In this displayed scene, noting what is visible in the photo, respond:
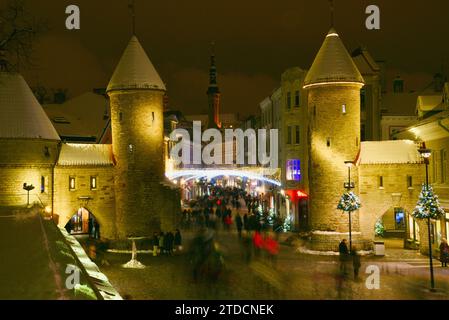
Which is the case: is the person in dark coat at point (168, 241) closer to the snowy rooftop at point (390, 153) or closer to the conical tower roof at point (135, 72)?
the conical tower roof at point (135, 72)

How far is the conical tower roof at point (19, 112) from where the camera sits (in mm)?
32062

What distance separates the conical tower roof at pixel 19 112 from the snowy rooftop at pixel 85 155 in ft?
5.01

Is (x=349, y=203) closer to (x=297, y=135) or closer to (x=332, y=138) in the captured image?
(x=332, y=138)

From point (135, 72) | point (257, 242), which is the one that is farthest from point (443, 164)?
point (135, 72)

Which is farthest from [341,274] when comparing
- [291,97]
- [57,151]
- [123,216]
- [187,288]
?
[291,97]

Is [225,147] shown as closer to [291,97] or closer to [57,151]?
[291,97]

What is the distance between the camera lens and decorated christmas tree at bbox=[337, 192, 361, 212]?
30.8 m

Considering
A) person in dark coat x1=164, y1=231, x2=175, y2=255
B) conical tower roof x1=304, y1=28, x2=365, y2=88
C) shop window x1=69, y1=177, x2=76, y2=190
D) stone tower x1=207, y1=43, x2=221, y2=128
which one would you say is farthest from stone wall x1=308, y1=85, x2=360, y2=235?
stone tower x1=207, y1=43, x2=221, y2=128

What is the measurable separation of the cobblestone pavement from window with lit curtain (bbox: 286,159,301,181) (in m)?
13.6

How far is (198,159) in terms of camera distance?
91500 mm

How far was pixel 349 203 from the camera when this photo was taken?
101 ft

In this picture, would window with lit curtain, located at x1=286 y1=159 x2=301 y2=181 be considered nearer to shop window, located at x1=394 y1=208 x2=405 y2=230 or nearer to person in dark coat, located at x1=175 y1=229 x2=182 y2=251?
shop window, located at x1=394 y1=208 x2=405 y2=230

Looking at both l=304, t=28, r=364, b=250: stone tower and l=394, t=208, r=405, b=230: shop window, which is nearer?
l=304, t=28, r=364, b=250: stone tower

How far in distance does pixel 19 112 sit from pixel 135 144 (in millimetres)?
6700
